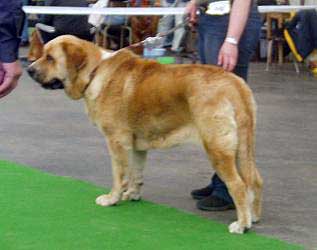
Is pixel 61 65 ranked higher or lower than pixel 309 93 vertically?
higher

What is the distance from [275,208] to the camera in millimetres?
6570

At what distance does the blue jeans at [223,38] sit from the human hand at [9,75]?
227cm

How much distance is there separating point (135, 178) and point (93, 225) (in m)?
0.78

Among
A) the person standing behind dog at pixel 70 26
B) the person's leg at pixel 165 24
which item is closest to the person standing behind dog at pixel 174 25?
the person's leg at pixel 165 24

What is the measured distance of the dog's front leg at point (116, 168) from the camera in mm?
6355

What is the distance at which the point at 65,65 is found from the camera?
638cm

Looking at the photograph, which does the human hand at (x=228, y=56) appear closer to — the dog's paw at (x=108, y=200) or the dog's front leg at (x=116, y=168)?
the dog's front leg at (x=116, y=168)

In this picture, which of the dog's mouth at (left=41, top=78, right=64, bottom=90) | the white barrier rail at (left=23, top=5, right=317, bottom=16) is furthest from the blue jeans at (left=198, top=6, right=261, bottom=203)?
the white barrier rail at (left=23, top=5, right=317, bottom=16)

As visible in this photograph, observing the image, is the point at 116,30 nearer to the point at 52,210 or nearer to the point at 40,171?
the point at 40,171

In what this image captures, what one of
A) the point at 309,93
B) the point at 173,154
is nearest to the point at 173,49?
the point at 309,93

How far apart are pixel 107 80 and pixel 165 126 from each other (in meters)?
0.60

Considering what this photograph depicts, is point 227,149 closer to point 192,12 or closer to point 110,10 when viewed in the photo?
point 192,12

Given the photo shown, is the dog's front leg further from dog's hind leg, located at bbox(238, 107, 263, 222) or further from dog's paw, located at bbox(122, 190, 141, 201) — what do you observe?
dog's hind leg, located at bbox(238, 107, 263, 222)

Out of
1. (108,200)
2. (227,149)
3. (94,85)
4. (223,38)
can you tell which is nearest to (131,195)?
(108,200)
